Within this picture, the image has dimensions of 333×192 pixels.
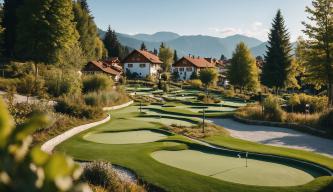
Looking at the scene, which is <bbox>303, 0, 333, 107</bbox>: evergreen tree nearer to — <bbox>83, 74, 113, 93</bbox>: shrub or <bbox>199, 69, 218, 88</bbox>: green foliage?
<bbox>83, 74, 113, 93</bbox>: shrub

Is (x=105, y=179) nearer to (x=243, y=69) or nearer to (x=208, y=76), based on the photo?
(x=243, y=69)

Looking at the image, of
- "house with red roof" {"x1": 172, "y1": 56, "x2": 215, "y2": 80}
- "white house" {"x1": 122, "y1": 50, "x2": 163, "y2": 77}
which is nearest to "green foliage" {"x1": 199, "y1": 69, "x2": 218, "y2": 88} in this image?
"white house" {"x1": 122, "y1": 50, "x2": 163, "y2": 77}

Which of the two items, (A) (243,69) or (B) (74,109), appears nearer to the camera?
(B) (74,109)

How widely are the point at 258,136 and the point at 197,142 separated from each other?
662 centimetres

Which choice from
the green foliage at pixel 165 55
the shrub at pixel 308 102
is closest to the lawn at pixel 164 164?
the shrub at pixel 308 102

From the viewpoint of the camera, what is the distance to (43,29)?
44156 millimetres

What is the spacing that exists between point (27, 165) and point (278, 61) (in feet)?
196

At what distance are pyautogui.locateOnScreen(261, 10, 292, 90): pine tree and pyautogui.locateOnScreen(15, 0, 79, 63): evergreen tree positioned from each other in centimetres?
2982

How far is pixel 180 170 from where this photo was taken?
551 inches

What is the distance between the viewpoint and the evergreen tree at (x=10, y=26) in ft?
184

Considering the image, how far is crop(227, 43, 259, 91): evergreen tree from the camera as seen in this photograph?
61.4m

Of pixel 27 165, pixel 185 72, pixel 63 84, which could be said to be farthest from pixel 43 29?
pixel 185 72

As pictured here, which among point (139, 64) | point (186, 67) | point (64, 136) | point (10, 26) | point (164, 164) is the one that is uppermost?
point (10, 26)

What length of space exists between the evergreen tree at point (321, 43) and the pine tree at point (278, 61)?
18666mm
